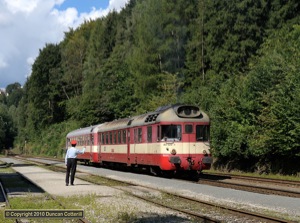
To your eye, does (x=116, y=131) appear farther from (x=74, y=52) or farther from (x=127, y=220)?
(x=74, y=52)

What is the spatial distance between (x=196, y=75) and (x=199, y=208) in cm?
3470

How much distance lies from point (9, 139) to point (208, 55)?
87.6 metres

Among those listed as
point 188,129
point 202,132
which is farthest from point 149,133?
point 202,132

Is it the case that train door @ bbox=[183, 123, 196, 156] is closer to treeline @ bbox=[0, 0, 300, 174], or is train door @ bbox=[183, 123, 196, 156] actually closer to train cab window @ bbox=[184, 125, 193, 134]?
train cab window @ bbox=[184, 125, 193, 134]

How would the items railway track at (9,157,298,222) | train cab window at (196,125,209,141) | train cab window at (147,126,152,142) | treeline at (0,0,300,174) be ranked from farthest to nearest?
treeline at (0,0,300,174), train cab window at (147,126,152,142), train cab window at (196,125,209,141), railway track at (9,157,298,222)

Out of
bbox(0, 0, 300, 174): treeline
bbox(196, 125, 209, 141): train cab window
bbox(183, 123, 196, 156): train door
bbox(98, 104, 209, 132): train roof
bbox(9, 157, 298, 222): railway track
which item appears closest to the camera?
bbox(9, 157, 298, 222): railway track

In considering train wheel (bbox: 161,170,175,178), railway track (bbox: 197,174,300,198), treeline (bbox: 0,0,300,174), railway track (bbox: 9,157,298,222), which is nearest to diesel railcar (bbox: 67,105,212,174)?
train wheel (bbox: 161,170,175,178)

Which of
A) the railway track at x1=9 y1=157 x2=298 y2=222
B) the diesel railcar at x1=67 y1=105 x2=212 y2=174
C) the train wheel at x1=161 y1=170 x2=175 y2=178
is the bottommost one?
the railway track at x1=9 y1=157 x2=298 y2=222

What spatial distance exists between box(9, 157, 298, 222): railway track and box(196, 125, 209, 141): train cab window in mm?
5299

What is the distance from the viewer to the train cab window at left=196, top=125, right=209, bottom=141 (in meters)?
20.8

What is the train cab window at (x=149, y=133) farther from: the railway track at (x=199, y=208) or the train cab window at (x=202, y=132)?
the railway track at (x=199, y=208)

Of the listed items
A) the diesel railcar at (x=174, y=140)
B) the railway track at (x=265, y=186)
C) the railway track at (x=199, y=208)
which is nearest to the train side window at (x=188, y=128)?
the diesel railcar at (x=174, y=140)

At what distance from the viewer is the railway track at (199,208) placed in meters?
10.1

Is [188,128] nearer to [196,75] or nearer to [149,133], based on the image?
[149,133]
